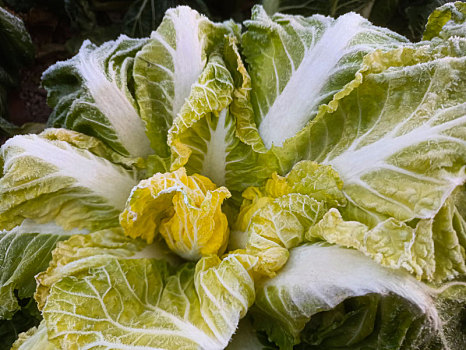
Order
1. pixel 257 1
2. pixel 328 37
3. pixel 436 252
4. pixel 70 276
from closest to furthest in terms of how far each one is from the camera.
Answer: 1. pixel 436 252
2. pixel 70 276
3. pixel 328 37
4. pixel 257 1

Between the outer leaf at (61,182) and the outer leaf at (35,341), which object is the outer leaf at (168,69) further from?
the outer leaf at (35,341)

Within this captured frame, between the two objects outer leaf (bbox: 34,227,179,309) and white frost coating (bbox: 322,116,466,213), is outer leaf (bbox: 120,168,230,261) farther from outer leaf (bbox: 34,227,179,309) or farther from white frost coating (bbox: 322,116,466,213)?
white frost coating (bbox: 322,116,466,213)

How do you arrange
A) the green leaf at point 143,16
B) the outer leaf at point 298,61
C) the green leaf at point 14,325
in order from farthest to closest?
the green leaf at point 143,16, the green leaf at point 14,325, the outer leaf at point 298,61

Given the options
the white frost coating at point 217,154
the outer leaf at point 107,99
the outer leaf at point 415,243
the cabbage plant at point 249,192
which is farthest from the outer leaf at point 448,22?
the outer leaf at point 107,99

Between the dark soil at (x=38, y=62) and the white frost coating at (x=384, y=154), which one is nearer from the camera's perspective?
the white frost coating at (x=384, y=154)

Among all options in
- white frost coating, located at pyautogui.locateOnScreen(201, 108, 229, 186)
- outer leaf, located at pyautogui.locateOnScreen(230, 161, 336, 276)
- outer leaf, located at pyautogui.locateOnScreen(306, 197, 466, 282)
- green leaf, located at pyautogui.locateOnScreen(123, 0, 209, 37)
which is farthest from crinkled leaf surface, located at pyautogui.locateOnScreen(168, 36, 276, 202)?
green leaf, located at pyautogui.locateOnScreen(123, 0, 209, 37)

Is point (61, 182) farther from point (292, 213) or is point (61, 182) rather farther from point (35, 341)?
point (292, 213)

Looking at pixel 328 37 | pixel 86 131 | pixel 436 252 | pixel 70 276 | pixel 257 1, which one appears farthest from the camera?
pixel 257 1

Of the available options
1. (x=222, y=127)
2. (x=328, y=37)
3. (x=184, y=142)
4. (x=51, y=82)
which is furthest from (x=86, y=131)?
(x=328, y=37)

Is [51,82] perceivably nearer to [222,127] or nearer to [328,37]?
[222,127]
